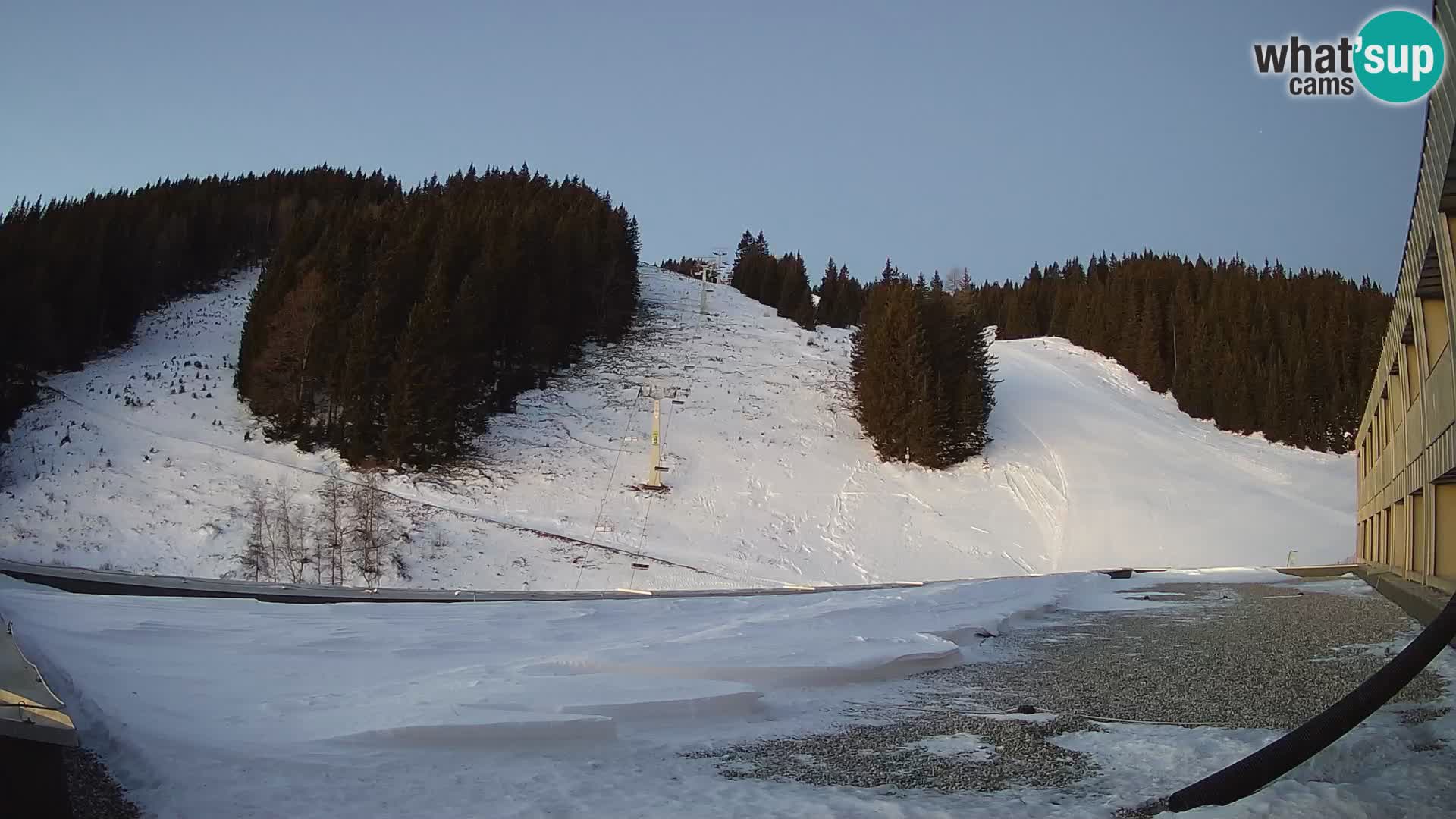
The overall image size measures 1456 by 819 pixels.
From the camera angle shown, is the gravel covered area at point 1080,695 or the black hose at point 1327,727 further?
the gravel covered area at point 1080,695

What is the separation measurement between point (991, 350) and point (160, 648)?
2144 inches

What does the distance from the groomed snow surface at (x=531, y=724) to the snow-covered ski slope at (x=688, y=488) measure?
48.0 ft

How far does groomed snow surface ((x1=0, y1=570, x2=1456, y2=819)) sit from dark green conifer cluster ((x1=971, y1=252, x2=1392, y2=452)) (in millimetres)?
44055

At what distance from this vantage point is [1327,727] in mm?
3365

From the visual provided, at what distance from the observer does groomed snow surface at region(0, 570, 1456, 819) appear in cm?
379

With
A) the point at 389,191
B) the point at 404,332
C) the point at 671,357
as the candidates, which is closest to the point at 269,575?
the point at 404,332

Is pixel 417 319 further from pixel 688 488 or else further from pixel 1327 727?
pixel 1327 727

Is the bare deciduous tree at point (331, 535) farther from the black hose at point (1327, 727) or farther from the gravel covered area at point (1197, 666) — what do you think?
the black hose at point (1327, 727)

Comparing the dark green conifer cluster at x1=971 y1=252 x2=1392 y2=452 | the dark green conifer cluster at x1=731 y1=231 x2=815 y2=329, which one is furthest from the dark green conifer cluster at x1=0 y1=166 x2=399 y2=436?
the dark green conifer cluster at x1=971 y1=252 x2=1392 y2=452

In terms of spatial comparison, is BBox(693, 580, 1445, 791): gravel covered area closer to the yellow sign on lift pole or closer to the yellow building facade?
the yellow building facade

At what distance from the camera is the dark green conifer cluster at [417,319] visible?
30.2 metres

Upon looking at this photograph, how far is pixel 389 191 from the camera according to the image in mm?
70875

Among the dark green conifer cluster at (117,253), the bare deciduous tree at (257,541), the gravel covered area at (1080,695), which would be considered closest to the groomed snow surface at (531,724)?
the gravel covered area at (1080,695)

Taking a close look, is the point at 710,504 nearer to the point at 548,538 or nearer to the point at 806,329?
the point at 548,538
